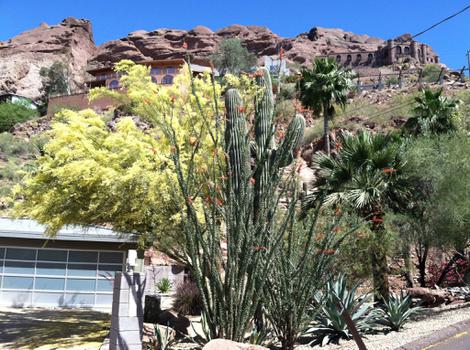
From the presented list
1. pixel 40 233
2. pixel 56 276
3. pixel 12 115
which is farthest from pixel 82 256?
pixel 12 115

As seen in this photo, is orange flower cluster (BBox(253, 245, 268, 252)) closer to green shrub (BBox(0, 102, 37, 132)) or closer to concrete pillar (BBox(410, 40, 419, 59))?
green shrub (BBox(0, 102, 37, 132))

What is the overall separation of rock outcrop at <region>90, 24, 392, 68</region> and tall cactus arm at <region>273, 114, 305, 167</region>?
10047 centimetres

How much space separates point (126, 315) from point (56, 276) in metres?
14.7

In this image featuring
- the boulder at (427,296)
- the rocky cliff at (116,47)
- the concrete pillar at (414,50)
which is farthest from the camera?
the concrete pillar at (414,50)

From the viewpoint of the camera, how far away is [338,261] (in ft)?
52.0

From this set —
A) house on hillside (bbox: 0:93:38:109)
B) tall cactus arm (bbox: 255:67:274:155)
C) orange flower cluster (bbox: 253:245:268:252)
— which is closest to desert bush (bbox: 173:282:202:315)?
tall cactus arm (bbox: 255:67:274:155)

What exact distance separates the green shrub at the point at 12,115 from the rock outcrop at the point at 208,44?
3777 centimetres

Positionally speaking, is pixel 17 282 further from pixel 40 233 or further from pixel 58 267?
pixel 40 233

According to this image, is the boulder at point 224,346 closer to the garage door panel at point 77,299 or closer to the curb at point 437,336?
the curb at point 437,336

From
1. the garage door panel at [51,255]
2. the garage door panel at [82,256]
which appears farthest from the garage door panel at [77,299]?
the garage door panel at [51,255]

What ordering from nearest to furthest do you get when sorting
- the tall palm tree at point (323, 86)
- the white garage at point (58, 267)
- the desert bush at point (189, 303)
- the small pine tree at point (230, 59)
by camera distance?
the desert bush at point (189, 303) → the white garage at point (58, 267) → the tall palm tree at point (323, 86) → the small pine tree at point (230, 59)

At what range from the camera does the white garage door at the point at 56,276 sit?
22.1 metres

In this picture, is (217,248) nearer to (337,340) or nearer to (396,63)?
(337,340)

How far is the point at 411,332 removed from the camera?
389 inches
